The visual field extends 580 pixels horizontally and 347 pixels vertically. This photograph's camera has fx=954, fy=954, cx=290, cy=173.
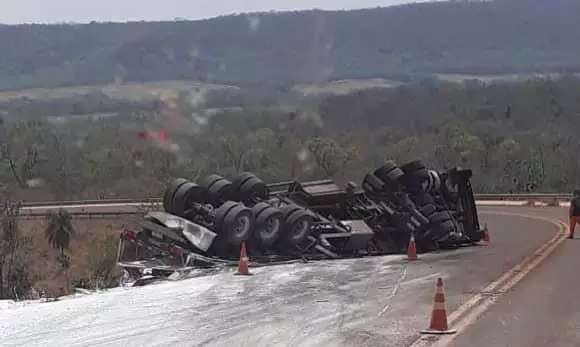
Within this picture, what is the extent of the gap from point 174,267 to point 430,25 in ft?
262

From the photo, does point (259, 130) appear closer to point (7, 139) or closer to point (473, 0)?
point (7, 139)

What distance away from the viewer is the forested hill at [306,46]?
242ft

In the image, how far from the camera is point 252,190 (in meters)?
21.2

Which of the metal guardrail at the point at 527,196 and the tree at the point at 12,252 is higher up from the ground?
the tree at the point at 12,252

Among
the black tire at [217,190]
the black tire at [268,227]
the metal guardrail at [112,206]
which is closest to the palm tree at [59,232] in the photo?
the metal guardrail at [112,206]

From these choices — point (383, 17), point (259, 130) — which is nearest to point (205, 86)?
point (259, 130)

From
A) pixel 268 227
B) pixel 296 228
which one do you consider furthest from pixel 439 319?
pixel 296 228

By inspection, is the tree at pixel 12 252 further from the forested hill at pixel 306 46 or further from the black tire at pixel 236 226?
the forested hill at pixel 306 46

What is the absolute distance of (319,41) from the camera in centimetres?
7300

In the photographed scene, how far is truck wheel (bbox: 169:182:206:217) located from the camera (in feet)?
66.4

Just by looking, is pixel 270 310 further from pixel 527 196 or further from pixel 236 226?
pixel 527 196

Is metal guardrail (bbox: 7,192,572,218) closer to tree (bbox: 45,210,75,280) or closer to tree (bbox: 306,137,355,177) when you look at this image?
tree (bbox: 45,210,75,280)

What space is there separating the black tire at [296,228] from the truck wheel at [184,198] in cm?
212

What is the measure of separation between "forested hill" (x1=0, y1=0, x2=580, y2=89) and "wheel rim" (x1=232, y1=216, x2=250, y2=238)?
40.2 metres
